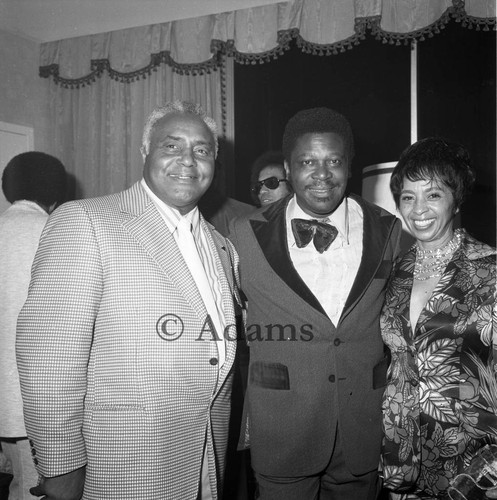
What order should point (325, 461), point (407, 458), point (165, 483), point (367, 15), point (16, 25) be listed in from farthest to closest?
point (16, 25)
point (367, 15)
point (325, 461)
point (407, 458)
point (165, 483)

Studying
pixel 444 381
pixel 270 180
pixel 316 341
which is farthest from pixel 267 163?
pixel 444 381

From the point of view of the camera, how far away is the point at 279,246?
6.31 feet

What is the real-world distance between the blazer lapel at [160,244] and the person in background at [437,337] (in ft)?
2.29

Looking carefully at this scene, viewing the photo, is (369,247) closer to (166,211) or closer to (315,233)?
(315,233)

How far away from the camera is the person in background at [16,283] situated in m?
2.14

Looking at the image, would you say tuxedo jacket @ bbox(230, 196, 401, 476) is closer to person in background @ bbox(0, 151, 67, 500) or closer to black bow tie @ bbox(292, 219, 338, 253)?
black bow tie @ bbox(292, 219, 338, 253)

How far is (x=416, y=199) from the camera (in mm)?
1869

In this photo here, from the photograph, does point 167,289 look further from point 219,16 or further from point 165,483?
point 219,16

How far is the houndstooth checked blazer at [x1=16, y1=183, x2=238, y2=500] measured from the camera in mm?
1435

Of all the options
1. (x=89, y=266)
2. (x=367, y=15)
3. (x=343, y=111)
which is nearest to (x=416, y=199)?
(x=89, y=266)

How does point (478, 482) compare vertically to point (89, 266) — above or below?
below

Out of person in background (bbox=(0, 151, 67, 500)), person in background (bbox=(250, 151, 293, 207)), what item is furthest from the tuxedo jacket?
person in background (bbox=(250, 151, 293, 207))

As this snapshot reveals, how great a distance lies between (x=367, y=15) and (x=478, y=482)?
11.3 ft

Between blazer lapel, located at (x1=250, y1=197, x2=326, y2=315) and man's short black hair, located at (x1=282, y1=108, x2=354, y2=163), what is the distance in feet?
0.79
